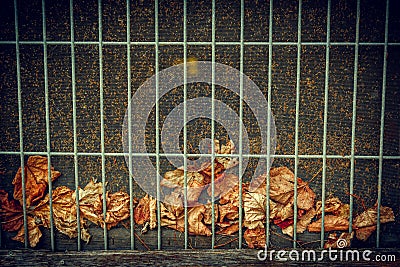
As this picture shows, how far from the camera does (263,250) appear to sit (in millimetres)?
2826

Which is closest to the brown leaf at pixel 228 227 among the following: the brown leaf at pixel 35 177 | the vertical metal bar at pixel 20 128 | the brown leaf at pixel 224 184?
the brown leaf at pixel 224 184

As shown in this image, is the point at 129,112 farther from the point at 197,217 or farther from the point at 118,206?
the point at 197,217

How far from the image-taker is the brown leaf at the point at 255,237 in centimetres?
283

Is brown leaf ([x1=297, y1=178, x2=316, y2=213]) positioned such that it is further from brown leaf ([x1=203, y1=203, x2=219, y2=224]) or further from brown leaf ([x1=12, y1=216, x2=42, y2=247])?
brown leaf ([x1=12, y1=216, x2=42, y2=247])

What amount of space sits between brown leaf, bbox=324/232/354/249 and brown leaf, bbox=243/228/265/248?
41 cm

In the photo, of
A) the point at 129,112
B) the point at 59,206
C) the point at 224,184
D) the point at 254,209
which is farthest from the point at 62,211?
the point at 254,209

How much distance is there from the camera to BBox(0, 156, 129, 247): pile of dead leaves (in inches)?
111

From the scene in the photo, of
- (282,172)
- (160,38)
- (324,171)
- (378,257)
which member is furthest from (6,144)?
(378,257)

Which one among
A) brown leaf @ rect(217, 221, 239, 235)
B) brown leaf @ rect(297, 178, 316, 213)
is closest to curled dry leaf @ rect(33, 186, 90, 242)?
brown leaf @ rect(217, 221, 239, 235)

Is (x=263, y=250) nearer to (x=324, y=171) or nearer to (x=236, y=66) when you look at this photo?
(x=324, y=171)

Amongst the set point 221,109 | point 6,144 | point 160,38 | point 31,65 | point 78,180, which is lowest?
point 78,180

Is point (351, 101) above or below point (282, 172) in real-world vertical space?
above

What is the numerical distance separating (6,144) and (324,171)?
80.9 inches

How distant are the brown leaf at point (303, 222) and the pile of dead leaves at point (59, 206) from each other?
1.05 meters
